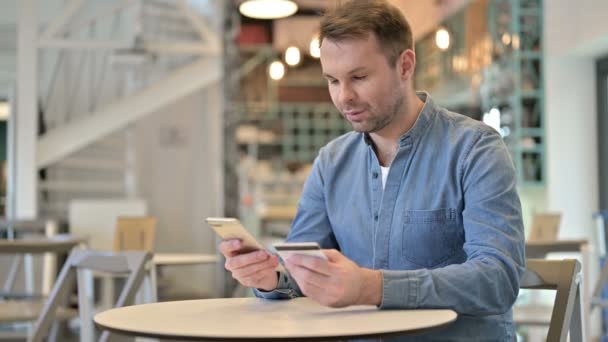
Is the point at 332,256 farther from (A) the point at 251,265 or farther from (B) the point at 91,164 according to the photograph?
(B) the point at 91,164

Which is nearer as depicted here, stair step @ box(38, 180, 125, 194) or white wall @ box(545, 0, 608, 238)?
white wall @ box(545, 0, 608, 238)

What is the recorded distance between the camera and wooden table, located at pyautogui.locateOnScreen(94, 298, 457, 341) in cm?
136

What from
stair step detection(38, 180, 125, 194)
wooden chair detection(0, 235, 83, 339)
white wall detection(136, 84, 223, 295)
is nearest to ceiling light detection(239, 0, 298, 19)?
wooden chair detection(0, 235, 83, 339)

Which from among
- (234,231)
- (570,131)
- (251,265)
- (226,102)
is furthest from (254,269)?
(226,102)

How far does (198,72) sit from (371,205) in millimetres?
7956

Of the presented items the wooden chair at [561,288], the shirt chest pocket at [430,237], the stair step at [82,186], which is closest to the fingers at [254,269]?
the shirt chest pocket at [430,237]

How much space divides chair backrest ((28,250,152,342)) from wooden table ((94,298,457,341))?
70 centimetres

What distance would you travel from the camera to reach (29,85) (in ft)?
27.3

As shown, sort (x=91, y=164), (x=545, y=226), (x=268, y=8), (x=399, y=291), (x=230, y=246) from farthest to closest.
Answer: (x=91, y=164)
(x=268, y=8)
(x=545, y=226)
(x=230, y=246)
(x=399, y=291)

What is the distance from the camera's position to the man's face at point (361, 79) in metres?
1.87

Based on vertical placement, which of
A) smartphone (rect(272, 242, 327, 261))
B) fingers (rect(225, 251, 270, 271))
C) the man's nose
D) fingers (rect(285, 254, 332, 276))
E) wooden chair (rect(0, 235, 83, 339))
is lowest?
wooden chair (rect(0, 235, 83, 339))

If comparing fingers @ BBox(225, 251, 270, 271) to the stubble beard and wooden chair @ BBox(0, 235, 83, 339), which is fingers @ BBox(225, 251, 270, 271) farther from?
wooden chair @ BBox(0, 235, 83, 339)

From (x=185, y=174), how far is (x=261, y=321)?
1074 cm

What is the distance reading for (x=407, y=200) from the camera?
6.47 feet
